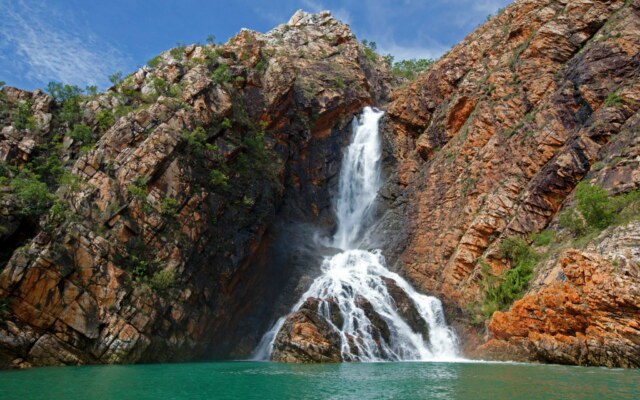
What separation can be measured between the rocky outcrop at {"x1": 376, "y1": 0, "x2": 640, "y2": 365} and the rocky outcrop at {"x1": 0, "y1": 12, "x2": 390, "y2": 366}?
41.9ft

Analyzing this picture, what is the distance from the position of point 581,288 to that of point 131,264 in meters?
28.2

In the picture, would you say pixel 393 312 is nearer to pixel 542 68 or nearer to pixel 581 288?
pixel 581 288

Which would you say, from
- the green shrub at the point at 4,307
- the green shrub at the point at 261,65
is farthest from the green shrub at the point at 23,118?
the green shrub at the point at 261,65

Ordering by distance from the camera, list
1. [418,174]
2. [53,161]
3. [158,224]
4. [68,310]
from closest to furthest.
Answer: [68,310] → [158,224] → [53,161] → [418,174]

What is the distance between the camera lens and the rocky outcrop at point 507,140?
33250 millimetres

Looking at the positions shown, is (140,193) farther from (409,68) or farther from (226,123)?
(409,68)

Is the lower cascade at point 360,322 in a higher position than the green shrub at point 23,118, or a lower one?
lower

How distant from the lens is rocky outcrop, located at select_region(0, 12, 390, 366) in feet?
95.2

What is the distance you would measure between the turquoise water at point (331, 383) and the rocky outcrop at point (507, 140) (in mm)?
11380

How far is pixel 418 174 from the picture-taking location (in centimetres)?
4934

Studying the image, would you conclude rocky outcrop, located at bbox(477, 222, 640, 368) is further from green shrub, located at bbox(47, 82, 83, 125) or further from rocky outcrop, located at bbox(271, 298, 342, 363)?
green shrub, located at bbox(47, 82, 83, 125)

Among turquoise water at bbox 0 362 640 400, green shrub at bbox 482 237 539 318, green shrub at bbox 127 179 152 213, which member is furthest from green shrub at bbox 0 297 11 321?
green shrub at bbox 482 237 539 318

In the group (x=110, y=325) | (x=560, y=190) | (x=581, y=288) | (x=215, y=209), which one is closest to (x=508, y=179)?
(x=560, y=190)

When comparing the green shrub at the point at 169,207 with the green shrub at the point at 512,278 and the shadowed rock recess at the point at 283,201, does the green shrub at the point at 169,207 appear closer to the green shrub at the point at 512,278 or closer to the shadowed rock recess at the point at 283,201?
the shadowed rock recess at the point at 283,201
